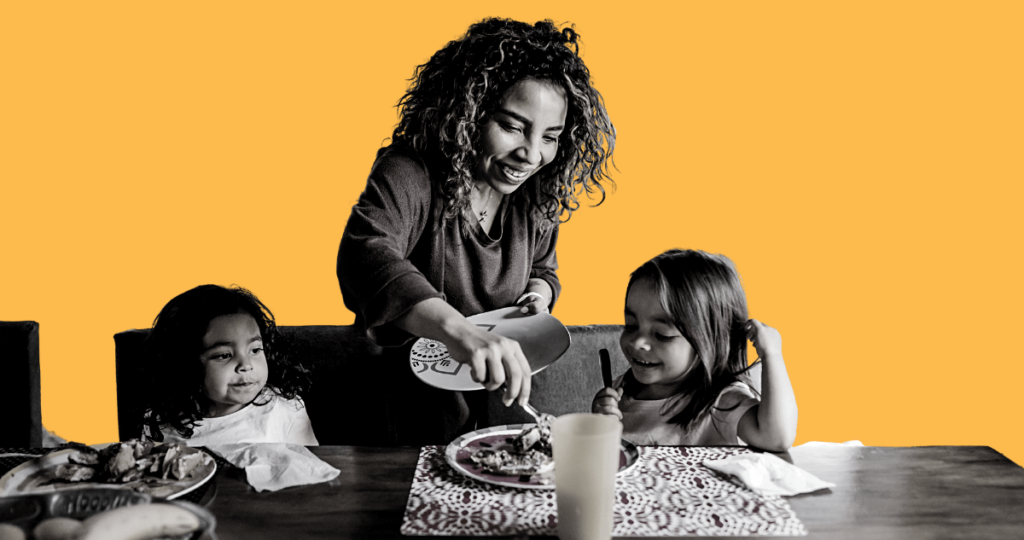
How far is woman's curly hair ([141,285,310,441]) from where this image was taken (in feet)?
5.94

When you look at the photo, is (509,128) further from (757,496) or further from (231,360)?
(757,496)

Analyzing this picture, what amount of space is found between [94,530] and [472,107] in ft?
4.19

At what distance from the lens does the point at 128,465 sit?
4.01ft

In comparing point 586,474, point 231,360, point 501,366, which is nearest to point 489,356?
point 501,366

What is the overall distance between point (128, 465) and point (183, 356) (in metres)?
0.69

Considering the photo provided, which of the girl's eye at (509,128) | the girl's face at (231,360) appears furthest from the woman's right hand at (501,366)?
the girl's face at (231,360)

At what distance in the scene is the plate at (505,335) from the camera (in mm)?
1681

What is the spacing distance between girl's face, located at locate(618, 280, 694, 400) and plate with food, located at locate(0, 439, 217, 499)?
3.25 feet

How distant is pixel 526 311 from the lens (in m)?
1.92

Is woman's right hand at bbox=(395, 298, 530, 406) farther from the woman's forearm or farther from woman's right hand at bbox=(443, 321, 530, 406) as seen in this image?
the woman's forearm

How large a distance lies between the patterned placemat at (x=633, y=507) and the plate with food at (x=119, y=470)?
0.40m

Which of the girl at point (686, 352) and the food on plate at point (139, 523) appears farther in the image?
the girl at point (686, 352)

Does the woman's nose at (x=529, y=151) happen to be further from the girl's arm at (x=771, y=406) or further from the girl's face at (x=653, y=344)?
the girl's arm at (x=771, y=406)

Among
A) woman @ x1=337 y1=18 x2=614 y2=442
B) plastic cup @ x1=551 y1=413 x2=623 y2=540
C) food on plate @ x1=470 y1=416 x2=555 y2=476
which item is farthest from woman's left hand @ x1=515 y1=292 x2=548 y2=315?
plastic cup @ x1=551 y1=413 x2=623 y2=540
